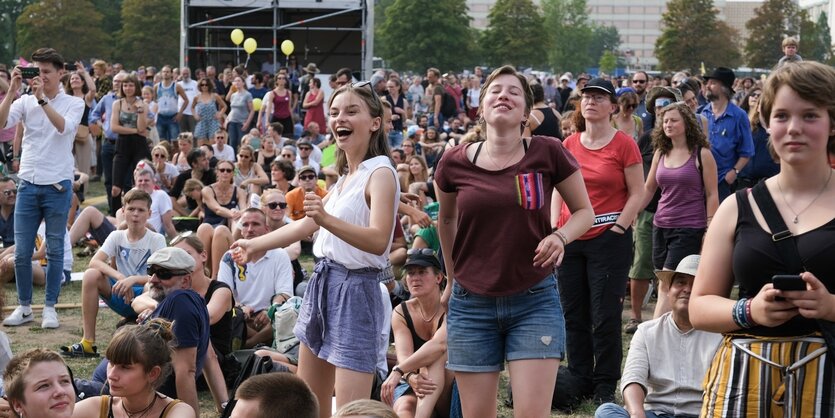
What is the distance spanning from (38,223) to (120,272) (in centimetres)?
73

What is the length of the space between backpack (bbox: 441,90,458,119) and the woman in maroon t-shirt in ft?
61.0

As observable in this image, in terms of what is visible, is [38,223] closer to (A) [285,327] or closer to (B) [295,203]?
(A) [285,327]

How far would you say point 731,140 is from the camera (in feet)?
31.3

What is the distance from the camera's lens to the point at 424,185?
1227 cm

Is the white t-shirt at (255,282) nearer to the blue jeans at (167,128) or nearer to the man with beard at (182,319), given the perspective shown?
the man with beard at (182,319)

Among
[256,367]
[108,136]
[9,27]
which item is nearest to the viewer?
[256,367]

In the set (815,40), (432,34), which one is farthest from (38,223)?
(815,40)

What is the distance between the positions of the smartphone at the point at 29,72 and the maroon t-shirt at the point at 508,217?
4774 millimetres

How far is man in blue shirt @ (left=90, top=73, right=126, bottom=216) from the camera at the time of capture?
14.4 metres

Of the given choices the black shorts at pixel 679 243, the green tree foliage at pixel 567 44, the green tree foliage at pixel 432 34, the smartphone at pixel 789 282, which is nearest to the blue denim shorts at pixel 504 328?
the smartphone at pixel 789 282

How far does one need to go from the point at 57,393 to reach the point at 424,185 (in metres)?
7.95

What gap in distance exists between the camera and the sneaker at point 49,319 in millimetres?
8500

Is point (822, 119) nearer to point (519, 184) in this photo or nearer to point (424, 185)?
point (519, 184)

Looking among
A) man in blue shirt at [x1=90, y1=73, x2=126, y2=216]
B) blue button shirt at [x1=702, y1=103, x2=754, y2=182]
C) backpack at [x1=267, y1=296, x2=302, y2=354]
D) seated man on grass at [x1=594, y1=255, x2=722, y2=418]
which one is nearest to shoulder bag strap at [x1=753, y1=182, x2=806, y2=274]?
seated man on grass at [x1=594, y1=255, x2=722, y2=418]
